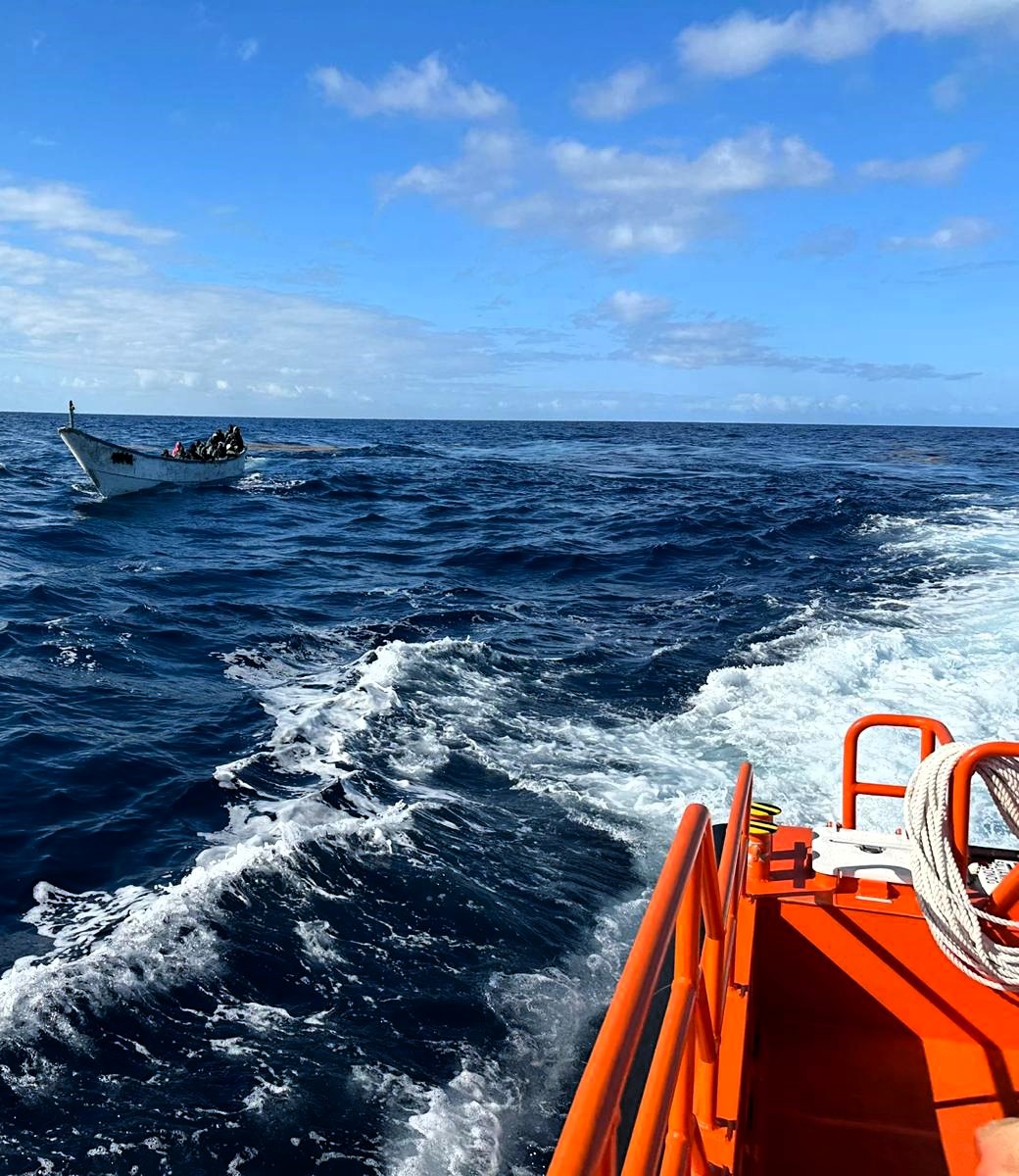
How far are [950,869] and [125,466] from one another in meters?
27.8

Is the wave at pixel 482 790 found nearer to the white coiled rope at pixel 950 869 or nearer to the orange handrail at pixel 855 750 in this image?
the orange handrail at pixel 855 750

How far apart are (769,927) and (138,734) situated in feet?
23.5

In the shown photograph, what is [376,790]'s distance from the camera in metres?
7.54

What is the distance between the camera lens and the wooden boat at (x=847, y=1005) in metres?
2.59

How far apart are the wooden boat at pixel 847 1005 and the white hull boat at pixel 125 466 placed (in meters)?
26.0

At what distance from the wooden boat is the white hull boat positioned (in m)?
26.0

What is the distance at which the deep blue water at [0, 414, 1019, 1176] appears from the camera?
4.32 meters

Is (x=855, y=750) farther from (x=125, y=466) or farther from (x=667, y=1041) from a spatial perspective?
(x=125, y=466)

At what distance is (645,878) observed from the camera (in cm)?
638

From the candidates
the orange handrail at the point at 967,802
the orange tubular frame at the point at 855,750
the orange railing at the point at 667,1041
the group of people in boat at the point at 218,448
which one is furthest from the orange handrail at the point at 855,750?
the group of people in boat at the point at 218,448

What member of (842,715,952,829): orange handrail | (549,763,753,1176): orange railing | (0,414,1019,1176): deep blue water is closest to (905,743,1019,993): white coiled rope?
(549,763,753,1176): orange railing

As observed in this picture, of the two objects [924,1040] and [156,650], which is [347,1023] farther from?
[156,650]

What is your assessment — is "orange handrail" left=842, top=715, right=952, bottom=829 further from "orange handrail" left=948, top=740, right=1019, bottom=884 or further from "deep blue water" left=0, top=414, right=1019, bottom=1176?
"deep blue water" left=0, top=414, right=1019, bottom=1176

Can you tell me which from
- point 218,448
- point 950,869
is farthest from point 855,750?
point 218,448
